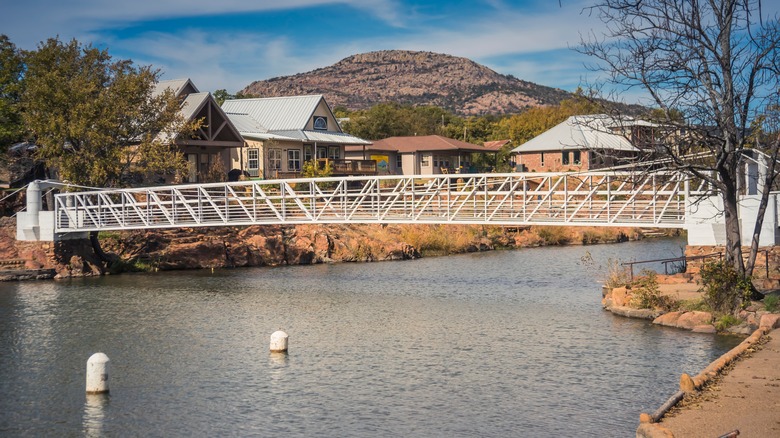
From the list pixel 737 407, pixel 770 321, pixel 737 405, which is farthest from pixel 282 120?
pixel 737 407

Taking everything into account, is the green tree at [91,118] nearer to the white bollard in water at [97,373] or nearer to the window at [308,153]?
the window at [308,153]

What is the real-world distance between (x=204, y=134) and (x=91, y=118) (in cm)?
1347

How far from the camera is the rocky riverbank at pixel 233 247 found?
143 ft

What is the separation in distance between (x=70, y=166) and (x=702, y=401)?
37.5 m

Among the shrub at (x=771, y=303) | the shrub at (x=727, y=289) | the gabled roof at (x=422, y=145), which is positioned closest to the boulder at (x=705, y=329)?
the shrub at (x=727, y=289)

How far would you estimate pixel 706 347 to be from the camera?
909 inches

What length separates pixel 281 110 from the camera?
255 feet

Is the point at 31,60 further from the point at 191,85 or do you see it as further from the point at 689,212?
the point at 689,212

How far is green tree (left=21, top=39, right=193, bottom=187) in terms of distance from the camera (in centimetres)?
4569

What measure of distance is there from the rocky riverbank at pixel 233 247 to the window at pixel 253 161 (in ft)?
56.8

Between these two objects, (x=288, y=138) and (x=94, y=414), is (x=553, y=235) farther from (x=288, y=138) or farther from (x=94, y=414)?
(x=94, y=414)

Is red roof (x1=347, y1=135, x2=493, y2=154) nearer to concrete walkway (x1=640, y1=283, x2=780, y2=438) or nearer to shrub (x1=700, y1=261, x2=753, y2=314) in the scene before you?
shrub (x1=700, y1=261, x2=753, y2=314)

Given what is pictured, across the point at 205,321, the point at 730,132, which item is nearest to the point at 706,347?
the point at 730,132

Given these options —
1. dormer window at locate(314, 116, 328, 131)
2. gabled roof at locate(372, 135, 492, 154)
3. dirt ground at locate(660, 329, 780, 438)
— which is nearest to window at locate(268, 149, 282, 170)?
dormer window at locate(314, 116, 328, 131)
